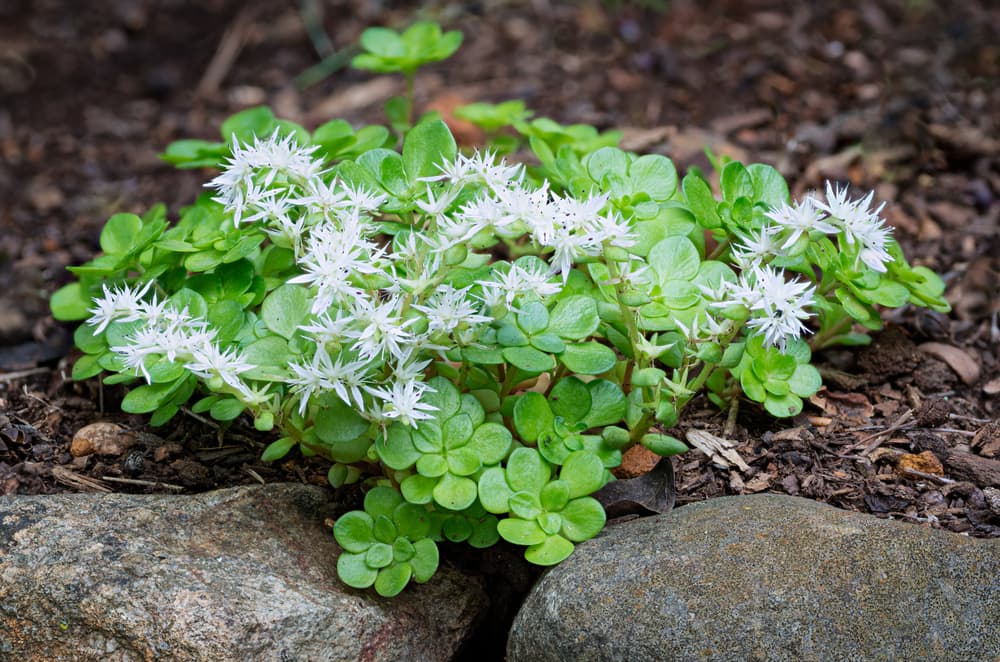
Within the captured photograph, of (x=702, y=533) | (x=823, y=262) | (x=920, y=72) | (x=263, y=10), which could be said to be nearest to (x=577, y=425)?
(x=702, y=533)

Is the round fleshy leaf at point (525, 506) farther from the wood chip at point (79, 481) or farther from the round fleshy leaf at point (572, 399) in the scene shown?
the wood chip at point (79, 481)

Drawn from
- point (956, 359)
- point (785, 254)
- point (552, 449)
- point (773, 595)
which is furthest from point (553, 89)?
point (773, 595)

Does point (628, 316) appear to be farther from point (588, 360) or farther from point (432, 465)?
point (432, 465)

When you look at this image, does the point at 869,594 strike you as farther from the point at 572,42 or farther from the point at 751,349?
the point at 572,42

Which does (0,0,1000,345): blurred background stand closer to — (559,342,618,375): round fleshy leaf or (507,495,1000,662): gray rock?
(507,495,1000,662): gray rock

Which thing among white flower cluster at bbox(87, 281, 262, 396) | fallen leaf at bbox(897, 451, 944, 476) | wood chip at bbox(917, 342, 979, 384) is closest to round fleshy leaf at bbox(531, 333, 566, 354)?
white flower cluster at bbox(87, 281, 262, 396)

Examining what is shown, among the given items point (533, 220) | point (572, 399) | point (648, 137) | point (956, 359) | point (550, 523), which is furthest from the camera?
point (648, 137)
